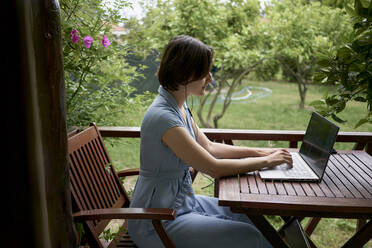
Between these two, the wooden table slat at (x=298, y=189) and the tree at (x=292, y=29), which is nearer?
the wooden table slat at (x=298, y=189)

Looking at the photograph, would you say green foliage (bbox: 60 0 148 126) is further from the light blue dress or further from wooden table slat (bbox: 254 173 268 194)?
wooden table slat (bbox: 254 173 268 194)

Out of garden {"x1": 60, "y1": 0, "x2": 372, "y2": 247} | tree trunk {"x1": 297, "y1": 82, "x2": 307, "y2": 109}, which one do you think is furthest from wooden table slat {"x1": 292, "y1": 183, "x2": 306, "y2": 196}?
tree trunk {"x1": 297, "y1": 82, "x2": 307, "y2": 109}

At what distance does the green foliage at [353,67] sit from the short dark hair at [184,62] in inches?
24.0

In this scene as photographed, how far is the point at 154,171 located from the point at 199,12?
108 inches

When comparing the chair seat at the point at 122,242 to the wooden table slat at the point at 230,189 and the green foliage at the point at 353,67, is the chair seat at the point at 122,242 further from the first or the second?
the green foliage at the point at 353,67

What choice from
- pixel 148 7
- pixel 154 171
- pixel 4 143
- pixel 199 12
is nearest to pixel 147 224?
pixel 154 171

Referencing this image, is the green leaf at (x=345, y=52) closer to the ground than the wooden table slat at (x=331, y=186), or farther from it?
farther from it

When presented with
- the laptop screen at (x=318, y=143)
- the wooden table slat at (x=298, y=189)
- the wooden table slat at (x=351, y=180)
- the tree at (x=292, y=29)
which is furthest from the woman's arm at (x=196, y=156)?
the tree at (x=292, y=29)

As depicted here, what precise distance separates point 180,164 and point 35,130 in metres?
0.70

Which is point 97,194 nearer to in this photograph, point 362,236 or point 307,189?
point 307,189

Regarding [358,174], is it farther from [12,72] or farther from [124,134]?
[12,72]

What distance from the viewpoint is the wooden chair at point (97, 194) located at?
1586 millimetres

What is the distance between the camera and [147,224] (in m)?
1.76

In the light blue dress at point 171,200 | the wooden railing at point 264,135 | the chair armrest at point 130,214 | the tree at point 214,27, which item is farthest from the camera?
the tree at point 214,27
